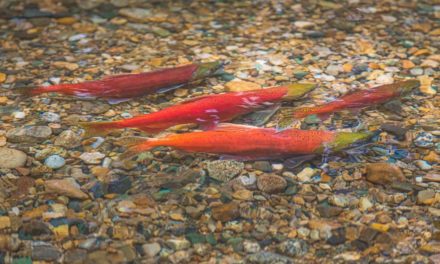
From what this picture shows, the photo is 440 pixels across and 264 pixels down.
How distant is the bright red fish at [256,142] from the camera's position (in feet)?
13.5

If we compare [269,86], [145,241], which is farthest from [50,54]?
[145,241]

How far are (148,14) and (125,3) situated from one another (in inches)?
14.6

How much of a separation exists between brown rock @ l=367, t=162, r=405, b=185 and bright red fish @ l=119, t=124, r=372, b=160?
23cm

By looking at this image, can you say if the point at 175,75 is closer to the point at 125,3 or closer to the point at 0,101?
the point at 0,101

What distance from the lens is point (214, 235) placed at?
372cm

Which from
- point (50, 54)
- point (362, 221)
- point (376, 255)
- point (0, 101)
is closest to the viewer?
point (376, 255)

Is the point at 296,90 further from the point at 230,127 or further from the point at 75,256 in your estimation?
the point at 75,256

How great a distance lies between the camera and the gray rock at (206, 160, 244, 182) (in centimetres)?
418

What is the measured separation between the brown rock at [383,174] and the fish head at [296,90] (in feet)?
2.94

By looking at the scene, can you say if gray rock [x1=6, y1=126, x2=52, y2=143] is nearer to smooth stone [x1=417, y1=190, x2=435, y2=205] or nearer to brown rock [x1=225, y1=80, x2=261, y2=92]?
brown rock [x1=225, y1=80, x2=261, y2=92]

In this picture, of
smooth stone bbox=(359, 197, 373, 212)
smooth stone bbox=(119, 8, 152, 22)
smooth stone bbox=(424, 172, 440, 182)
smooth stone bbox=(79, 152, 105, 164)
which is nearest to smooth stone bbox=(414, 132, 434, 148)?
smooth stone bbox=(424, 172, 440, 182)

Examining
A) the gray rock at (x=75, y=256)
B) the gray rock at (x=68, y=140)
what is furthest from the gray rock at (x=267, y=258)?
the gray rock at (x=68, y=140)

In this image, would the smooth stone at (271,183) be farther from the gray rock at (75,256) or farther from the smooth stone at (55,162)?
the smooth stone at (55,162)

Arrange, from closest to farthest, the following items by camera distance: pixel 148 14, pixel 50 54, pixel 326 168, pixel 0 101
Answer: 1. pixel 326 168
2. pixel 0 101
3. pixel 50 54
4. pixel 148 14
